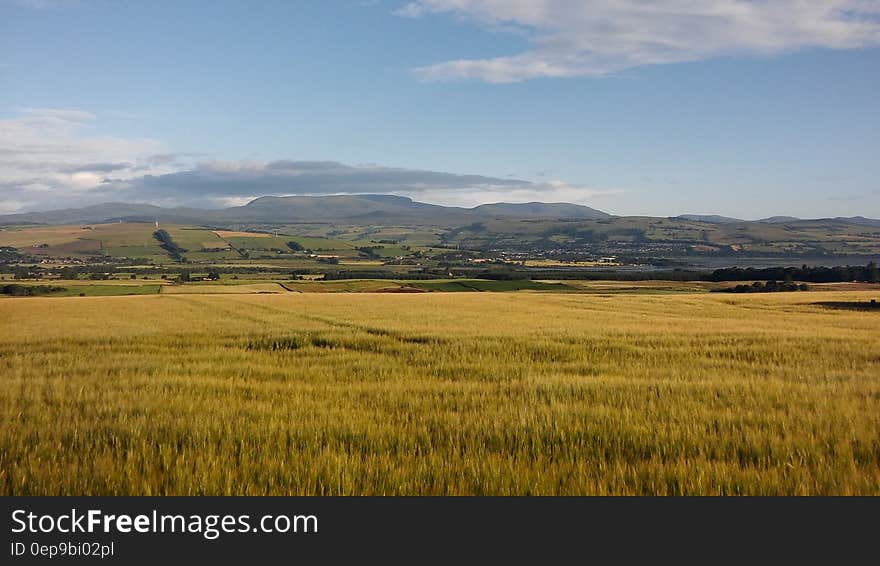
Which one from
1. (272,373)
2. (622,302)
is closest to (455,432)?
(272,373)

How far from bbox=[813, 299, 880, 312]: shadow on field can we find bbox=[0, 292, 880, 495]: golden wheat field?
21872mm

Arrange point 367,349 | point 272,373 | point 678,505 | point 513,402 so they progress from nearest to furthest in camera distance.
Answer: point 678,505, point 513,402, point 272,373, point 367,349

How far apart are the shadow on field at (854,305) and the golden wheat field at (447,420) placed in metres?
21.9

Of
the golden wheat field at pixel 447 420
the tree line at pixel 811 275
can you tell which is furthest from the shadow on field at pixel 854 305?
the tree line at pixel 811 275

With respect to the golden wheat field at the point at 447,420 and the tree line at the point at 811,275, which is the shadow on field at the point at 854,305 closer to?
the golden wheat field at the point at 447,420

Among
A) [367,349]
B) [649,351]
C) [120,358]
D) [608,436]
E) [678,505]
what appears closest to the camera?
[678,505]

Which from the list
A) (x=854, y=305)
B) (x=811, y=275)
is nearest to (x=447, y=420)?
(x=854, y=305)

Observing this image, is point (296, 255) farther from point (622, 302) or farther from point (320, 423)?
point (320, 423)

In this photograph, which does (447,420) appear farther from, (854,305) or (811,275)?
(811,275)

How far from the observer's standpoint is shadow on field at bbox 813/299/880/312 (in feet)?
106

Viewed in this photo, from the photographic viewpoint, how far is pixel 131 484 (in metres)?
4.94

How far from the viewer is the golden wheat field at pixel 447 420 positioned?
16.5 ft

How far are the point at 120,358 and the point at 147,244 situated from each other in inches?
7272

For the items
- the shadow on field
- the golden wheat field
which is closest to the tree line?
the shadow on field
